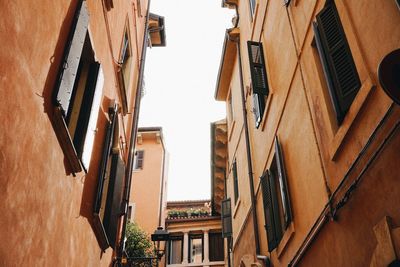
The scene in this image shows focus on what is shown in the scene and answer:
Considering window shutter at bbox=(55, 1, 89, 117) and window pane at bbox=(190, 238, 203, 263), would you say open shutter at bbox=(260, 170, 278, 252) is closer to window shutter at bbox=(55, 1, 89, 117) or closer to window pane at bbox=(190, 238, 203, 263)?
window shutter at bbox=(55, 1, 89, 117)

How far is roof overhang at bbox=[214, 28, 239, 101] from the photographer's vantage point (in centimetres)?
1384

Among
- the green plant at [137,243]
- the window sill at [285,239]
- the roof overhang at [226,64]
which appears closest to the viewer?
the window sill at [285,239]

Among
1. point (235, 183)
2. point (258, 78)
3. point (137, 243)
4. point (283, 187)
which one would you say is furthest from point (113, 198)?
point (137, 243)

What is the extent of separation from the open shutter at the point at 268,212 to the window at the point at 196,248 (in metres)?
14.8

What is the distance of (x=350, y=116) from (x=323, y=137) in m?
1.05

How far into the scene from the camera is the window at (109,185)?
22.1ft

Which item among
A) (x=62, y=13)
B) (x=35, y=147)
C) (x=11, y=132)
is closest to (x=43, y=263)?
(x=35, y=147)

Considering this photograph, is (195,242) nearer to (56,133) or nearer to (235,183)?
(235,183)

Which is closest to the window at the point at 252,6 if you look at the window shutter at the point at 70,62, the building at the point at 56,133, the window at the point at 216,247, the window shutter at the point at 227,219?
the building at the point at 56,133

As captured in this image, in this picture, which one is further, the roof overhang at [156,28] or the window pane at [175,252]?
the window pane at [175,252]

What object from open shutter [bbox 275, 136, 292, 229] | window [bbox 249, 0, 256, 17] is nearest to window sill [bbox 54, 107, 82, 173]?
open shutter [bbox 275, 136, 292, 229]

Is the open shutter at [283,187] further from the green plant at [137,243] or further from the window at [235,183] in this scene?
the green plant at [137,243]

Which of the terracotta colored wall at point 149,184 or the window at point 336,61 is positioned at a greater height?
the terracotta colored wall at point 149,184

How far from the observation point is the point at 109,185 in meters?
7.56
